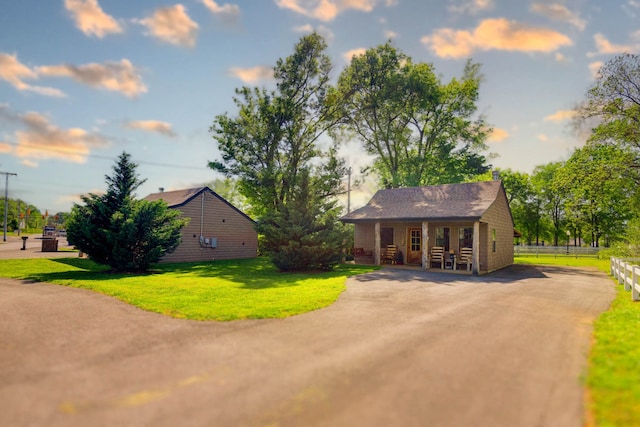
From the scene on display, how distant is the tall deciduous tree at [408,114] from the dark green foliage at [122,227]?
59.7 ft

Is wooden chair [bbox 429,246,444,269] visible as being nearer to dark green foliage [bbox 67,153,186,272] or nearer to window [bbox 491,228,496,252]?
window [bbox 491,228,496,252]

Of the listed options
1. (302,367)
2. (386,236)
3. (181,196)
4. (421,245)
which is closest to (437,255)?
(421,245)

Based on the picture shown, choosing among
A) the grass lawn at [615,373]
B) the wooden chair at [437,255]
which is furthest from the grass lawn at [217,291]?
the grass lawn at [615,373]

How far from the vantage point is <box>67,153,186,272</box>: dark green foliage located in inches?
650

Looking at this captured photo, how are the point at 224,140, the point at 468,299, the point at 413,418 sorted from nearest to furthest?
1. the point at 413,418
2. the point at 468,299
3. the point at 224,140

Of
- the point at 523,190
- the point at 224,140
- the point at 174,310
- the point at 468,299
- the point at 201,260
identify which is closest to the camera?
the point at 174,310

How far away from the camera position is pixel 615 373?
4871 millimetres

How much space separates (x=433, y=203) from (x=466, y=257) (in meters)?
4.15

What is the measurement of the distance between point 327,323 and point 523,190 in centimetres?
5558

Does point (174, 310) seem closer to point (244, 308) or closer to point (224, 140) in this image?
point (244, 308)

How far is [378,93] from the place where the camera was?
30.7m

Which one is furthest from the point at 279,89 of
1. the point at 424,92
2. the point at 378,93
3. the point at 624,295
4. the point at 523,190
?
the point at 523,190

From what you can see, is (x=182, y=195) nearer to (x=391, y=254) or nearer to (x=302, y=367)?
(x=391, y=254)

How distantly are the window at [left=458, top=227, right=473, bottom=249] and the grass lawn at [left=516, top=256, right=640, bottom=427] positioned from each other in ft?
39.9
